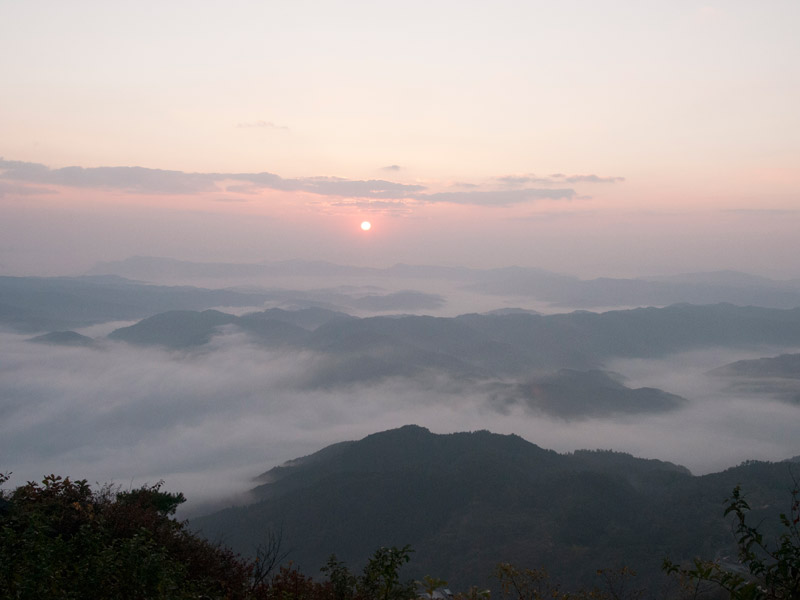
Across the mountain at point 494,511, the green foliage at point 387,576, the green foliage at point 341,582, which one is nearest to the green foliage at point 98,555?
the green foliage at point 341,582

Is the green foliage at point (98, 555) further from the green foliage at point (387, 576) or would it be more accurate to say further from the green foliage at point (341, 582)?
the green foliage at point (387, 576)

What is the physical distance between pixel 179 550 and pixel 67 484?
606 centimetres

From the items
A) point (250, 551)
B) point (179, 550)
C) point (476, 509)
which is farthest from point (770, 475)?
point (179, 550)

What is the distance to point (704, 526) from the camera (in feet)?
413

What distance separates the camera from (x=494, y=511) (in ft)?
533

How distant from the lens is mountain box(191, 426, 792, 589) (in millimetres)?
127250

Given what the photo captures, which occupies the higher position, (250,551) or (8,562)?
(8,562)

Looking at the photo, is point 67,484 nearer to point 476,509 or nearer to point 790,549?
point 790,549

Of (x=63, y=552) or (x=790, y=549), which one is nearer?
(x=790, y=549)

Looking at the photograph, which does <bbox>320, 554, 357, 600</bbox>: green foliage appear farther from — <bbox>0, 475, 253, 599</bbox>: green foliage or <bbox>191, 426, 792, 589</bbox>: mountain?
<bbox>191, 426, 792, 589</bbox>: mountain

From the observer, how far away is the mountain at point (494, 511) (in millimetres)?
127250

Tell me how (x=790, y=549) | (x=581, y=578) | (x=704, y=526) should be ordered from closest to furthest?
(x=790, y=549)
(x=581, y=578)
(x=704, y=526)

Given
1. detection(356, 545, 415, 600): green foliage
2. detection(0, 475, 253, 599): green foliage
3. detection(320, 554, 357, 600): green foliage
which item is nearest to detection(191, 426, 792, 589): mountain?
detection(0, 475, 253, 599): green foliage

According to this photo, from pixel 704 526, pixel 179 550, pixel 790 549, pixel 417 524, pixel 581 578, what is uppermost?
pixel 790 549
